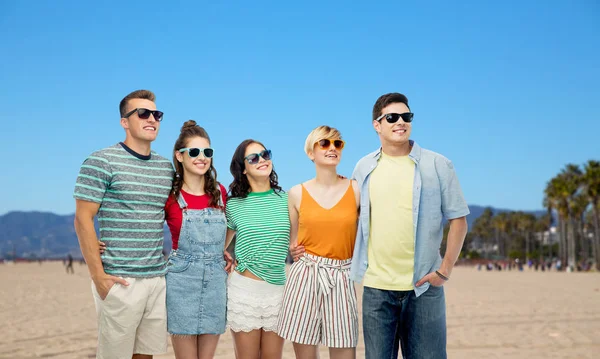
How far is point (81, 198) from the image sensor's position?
175 inches

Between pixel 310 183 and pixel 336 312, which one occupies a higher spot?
pixel 310 183

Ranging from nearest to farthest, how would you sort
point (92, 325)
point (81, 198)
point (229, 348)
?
1. point (81, 198)
2. point (229, 348)
3. point (92, 325)

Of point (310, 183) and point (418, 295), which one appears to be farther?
point (310, 183)

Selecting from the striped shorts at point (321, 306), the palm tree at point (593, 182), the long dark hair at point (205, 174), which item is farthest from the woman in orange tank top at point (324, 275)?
the palm tree at point (593, 182)

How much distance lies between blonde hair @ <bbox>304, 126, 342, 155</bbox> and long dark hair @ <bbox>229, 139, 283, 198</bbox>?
538 millimetres

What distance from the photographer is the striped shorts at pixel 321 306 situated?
477 centimetres

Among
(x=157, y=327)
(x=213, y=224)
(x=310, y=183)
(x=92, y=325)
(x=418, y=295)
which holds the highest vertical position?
A: (x=310, y=183)

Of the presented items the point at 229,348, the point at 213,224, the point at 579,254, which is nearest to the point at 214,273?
the point at 213,224

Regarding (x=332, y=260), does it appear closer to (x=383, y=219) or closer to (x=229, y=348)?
(x=383, y=219)

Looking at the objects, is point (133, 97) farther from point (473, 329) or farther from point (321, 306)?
point (473, 329)

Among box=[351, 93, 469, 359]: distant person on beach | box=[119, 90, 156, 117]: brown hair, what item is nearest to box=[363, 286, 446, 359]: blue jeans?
box=[351, 93, 469, 359]: distant person on beach

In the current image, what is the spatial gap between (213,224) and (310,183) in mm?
889

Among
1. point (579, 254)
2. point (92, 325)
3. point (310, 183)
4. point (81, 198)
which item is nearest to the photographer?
point (81, 198)

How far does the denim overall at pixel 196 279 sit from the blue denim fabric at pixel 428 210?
115 cm
